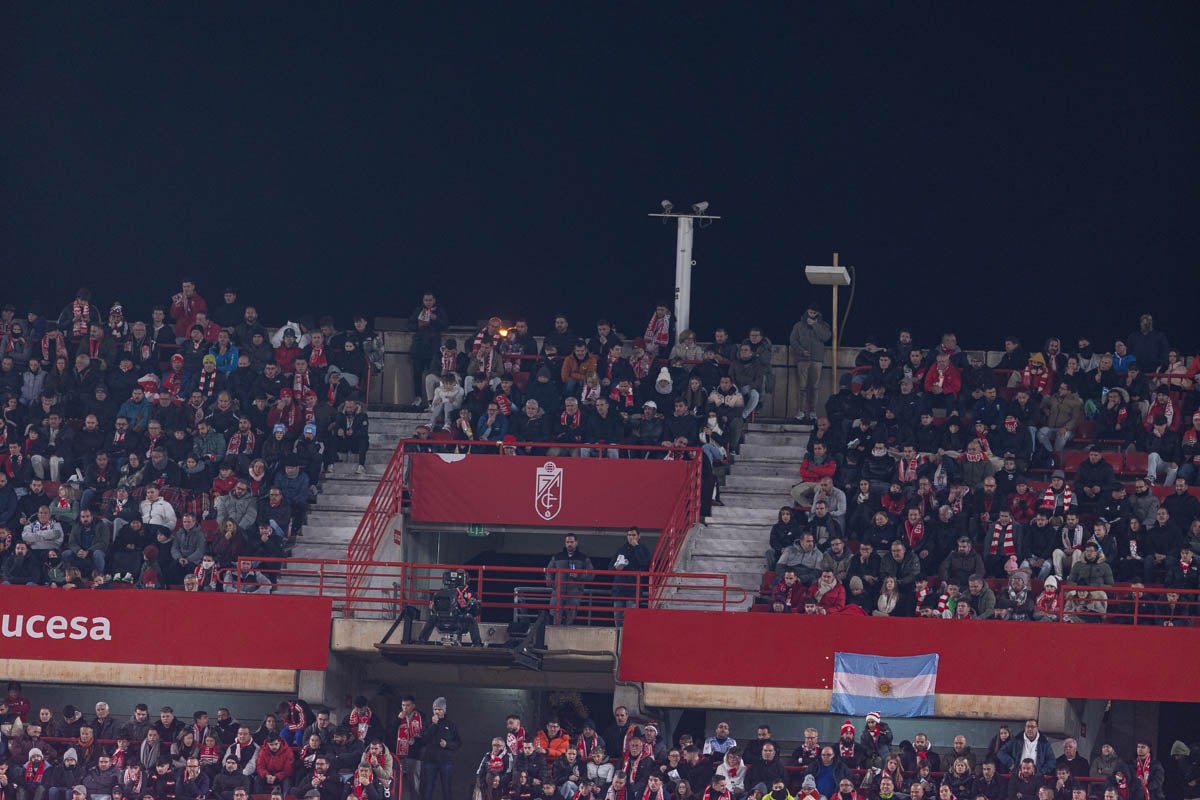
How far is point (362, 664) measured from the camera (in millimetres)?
31172

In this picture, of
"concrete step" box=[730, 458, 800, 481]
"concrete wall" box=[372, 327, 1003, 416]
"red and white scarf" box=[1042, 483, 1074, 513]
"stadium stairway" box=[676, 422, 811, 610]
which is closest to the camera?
"red and white scarf" box=[1042, 483, 1074, 513]

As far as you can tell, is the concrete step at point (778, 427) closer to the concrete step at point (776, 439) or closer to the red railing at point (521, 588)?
the concrete step at point (776, 439)

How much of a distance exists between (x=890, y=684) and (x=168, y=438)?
32.4ft

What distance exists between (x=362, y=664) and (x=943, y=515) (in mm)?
7229

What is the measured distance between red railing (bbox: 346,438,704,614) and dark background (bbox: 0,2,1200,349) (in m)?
6.82

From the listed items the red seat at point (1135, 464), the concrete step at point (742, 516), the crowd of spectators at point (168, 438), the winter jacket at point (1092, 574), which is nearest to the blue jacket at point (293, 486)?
the crowd of spectators at point (168, 438)

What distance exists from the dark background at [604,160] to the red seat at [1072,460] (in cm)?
584

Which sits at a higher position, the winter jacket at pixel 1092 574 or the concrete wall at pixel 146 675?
the winter jacket at pixel 1092 574

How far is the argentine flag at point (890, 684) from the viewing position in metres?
29.2

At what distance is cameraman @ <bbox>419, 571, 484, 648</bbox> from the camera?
95.3 ft

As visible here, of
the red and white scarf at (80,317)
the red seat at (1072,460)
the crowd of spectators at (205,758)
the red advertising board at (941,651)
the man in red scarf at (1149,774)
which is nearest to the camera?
the man in red scarf at (1149,774)

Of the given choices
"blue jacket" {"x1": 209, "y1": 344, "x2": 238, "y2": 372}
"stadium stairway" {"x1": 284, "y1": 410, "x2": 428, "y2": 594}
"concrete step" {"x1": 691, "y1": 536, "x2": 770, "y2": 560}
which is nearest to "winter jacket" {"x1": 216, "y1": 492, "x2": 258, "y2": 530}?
"stadium stairway" {"x1": 284, "y1": 410, "x2": 428, "y2": 594}

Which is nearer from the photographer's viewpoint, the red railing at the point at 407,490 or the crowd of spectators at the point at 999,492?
the crowd of spectators at the point at 999,492

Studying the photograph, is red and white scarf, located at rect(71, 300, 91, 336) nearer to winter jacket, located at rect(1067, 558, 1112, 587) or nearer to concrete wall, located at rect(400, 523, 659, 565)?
concrete wall, located at rect(400, 523, 659, 565)
